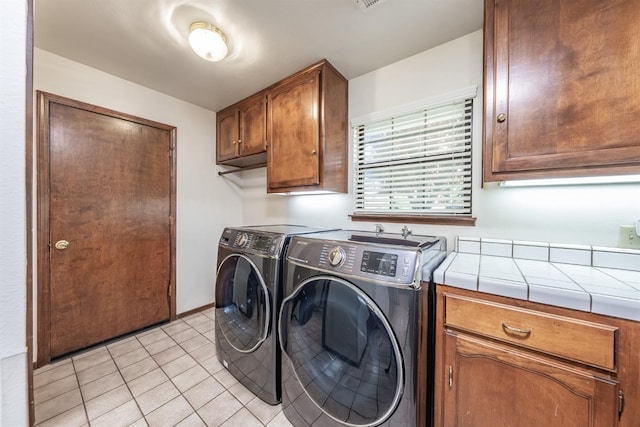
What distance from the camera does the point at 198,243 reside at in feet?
9.12

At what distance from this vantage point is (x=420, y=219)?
175 cm

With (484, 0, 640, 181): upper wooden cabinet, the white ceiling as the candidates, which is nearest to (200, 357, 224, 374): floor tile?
(484, 0, 640, 181): upper wooden cabinet

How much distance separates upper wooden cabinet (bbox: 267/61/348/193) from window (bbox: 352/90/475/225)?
0.21 m

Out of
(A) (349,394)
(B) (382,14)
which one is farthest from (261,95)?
(A) (349,394)

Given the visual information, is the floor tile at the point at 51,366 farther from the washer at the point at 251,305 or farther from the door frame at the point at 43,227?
the washer at the point at 251,305

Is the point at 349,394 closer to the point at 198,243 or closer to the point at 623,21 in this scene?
the point at 623,21

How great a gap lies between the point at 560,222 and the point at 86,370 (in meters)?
3.30

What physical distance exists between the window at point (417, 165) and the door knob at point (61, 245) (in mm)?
2344

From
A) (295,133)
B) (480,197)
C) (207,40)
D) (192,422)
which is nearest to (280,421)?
(192,422)

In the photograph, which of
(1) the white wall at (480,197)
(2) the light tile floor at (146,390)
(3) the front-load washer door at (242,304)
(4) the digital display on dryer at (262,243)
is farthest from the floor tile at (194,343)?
(1) the white wall at (480,197)

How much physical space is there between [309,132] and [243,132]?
966 millimetres

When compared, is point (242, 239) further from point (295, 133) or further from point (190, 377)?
point (190, 377)

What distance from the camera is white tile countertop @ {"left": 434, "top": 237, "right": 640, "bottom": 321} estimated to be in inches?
31.6

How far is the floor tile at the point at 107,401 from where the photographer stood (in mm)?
1448
